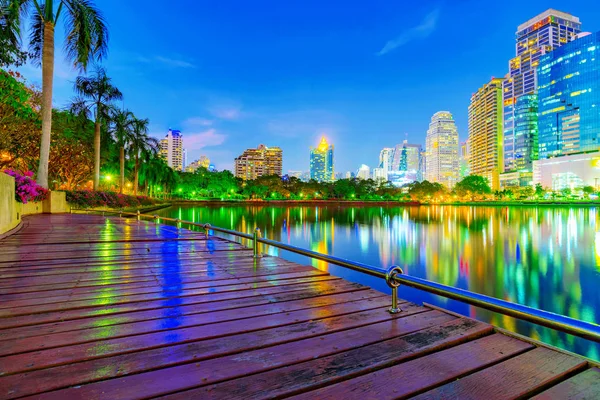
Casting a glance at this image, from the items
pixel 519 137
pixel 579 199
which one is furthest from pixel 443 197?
pixel 519 137

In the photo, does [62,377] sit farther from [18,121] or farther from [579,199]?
[579,199]

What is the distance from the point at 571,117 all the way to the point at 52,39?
497ft

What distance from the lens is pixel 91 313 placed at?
9.64ft

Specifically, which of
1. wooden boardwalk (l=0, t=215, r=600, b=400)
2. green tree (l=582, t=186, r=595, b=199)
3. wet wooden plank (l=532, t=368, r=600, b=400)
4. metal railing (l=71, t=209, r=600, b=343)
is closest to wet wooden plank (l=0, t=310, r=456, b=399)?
wooden boardwalk (l=0, t=215, r=600, b=400)

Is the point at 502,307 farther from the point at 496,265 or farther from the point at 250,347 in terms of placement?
the point at 496,265

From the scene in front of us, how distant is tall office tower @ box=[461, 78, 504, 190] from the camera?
509ft

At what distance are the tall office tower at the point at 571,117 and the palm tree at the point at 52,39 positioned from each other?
137 m

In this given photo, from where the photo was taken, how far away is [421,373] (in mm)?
1991

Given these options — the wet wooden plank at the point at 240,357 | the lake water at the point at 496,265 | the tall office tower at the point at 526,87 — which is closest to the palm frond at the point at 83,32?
the lake water at the point at 496,265

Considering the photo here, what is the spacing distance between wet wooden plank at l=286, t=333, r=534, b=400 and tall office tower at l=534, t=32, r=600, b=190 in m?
139

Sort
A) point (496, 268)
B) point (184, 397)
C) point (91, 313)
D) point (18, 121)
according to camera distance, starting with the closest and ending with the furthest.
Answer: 1. point (184, 397)
2. point (91, 313)
3. point (496, 268)
4. point (18, 121)

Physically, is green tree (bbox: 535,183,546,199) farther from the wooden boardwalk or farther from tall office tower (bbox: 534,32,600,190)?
the wooden boardwalk

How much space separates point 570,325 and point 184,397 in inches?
82.8

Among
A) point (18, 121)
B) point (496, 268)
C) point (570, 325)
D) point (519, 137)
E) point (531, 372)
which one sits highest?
point (519, 137)
